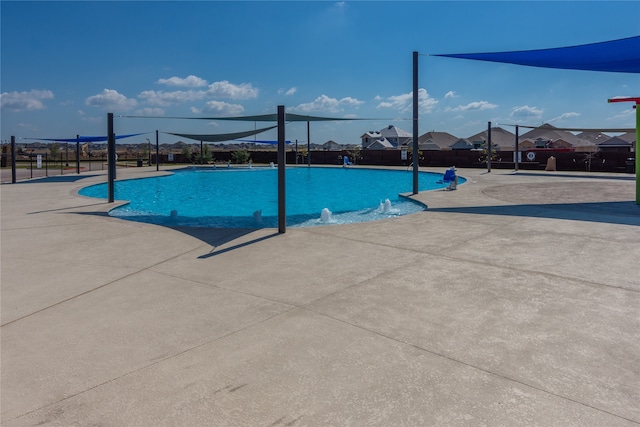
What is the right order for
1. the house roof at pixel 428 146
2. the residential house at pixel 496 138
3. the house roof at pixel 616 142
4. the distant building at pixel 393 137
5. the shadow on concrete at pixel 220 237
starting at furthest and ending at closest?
the distant building at pixel 393 137, the house roof at pixel 428 146, the residential house at pixel 496 138, the house roof at pixel 616 142, the shadow on concrete at pixel 220 237

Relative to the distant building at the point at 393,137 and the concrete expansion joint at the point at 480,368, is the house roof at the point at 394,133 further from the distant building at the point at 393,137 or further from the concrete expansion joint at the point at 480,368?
the concrete expansion joint at the point at 480,368

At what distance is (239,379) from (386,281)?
2.42 meters

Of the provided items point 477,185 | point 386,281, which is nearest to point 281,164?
point 386,281

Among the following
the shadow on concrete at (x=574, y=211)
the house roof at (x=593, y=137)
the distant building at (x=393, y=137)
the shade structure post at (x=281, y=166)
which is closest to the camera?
the shade structure post at (x=281, y=166)

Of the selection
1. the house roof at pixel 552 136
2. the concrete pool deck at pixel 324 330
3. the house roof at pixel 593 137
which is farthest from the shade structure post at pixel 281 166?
the house roof at pixel 593 137

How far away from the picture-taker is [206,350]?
3.36 m

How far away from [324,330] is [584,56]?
383 inches

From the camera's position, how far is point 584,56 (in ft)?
32.9

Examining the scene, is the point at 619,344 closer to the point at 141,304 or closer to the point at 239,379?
the point at 239,379

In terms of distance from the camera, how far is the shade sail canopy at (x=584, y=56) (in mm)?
9133

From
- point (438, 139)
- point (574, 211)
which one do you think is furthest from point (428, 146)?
point (574, 211)

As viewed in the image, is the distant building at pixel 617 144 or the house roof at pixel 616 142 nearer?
the distant building at pixel 617 144

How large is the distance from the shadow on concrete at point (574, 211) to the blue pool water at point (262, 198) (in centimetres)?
186

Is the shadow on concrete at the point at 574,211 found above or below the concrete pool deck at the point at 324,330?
above
